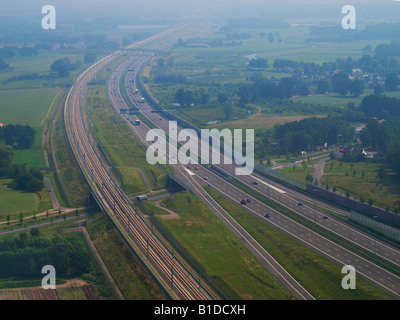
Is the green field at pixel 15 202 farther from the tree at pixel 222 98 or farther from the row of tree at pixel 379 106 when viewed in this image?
the row of tree at pixel 379 106

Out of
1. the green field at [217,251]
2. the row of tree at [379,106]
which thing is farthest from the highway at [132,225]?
the row of tree at [379,106]

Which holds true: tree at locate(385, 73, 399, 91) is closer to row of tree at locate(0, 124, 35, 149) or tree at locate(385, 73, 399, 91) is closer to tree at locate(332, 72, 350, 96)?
tree at locate(332, 72, 350, 96)

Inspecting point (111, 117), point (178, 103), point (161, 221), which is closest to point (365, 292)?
point (161, 221)

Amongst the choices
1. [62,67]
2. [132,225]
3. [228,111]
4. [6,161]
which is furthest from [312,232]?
[62,67]

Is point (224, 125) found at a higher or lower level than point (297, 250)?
higher

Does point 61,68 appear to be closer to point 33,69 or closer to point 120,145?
point 33,69

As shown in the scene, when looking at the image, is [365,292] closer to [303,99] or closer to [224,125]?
[224,125]

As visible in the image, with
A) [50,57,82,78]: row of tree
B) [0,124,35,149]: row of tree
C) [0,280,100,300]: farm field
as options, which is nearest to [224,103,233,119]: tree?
[0,124,35,149]: row of tree
